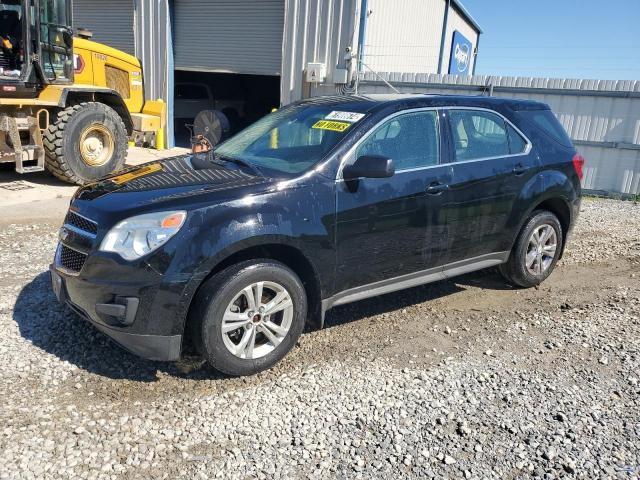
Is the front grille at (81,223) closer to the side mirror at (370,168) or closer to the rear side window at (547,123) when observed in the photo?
the side mirror at (370,168)

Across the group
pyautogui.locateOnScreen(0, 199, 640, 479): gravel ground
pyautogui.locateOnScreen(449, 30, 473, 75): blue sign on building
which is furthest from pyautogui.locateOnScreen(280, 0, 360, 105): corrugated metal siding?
pyautogui.locateOnScreen(449, 30, 473, 75): blue sign on building

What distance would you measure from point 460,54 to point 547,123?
62.7 feet

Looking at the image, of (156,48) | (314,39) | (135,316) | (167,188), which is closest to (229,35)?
(156,48)

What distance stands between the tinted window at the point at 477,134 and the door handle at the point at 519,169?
0.50 feet

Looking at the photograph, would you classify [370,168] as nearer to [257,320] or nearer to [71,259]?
[257,320]

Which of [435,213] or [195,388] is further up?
[435,213]

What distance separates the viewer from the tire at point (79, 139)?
8.57 meters

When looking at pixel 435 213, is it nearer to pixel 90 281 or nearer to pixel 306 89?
pixel 90 281

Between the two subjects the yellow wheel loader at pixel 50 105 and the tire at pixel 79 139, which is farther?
the tire at pixel 79 139

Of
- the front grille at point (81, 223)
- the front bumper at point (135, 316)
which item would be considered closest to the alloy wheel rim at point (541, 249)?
the front bumper at point (135, 316)

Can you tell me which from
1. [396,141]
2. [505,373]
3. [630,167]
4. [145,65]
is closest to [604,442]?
[505,373]

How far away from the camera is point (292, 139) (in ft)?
14.1

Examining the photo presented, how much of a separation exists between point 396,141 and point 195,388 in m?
2.32

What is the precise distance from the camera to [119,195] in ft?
11.5
